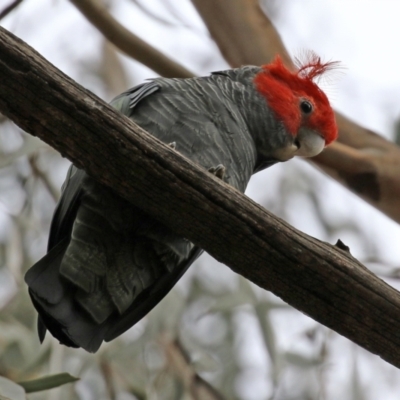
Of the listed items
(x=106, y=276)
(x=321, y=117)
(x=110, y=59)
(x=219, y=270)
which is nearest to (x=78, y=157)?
(x=106, y=276)

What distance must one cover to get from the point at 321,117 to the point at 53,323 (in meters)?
1.27

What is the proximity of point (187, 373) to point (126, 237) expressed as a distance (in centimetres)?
112

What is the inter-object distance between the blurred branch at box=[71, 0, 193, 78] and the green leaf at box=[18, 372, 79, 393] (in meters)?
1.43

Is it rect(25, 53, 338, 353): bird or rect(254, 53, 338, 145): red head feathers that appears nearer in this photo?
rect(25, 53, 338, 353): bird

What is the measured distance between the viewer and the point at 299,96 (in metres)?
2.57

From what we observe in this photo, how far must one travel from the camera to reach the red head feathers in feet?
8.19

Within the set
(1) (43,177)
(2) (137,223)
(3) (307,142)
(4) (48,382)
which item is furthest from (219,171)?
(1) (43,177)

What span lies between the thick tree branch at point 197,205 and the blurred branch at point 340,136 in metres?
1.21

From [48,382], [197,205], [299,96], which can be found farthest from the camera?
[299,96]

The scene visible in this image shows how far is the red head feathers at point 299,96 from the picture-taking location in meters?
2.50

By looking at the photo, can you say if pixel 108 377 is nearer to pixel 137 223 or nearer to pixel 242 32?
pixel 137 223

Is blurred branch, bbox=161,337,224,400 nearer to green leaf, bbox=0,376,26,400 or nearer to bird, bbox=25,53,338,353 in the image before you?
bird, bbox=25,53,338,353

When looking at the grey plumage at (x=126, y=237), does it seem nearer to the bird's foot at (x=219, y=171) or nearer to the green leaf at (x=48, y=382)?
the bird's foot at (x=219, y=171)

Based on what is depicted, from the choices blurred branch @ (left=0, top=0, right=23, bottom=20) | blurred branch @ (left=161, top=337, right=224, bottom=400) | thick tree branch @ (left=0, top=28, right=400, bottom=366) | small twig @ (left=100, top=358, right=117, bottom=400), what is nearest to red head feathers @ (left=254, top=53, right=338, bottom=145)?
thick tree branch @ (left=0, top=28, right=400, bottom=366)
